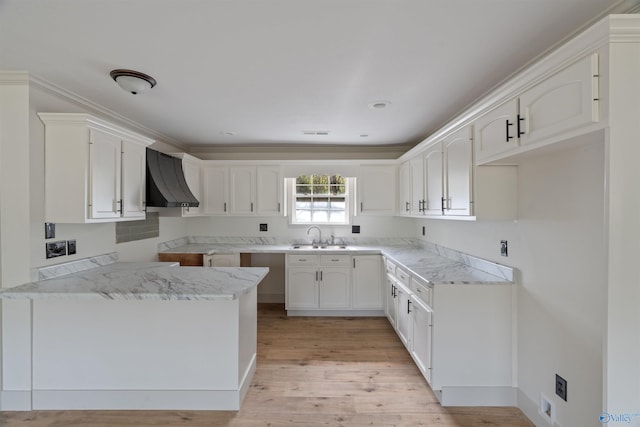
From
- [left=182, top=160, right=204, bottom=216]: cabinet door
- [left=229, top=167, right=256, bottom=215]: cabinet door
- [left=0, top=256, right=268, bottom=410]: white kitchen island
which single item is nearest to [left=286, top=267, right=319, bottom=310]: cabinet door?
[left=229, top=167, right=256, bottom=215]: cabinet door

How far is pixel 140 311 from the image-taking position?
215 centimetres

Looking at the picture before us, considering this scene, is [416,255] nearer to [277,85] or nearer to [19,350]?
[277,85]

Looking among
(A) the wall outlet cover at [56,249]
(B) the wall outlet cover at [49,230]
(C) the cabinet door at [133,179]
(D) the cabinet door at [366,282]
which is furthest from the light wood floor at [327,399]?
(C) the cabinet door at [133,179]

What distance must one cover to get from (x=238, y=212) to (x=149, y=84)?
2352 millimetres

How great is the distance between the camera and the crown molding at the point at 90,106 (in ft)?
7.16

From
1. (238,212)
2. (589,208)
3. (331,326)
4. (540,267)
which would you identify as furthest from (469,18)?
(238,212)

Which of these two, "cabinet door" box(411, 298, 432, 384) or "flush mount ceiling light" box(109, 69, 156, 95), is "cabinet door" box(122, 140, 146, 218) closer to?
"flush mount ceiling light" box(109, 69, 156, 95)

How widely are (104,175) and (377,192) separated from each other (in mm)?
3157

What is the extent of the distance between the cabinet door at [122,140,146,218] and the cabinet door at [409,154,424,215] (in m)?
2.91

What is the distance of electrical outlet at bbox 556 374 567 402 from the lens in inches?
68.8

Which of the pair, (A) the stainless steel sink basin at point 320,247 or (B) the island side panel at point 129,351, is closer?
(B) the island side panel at point 129,351

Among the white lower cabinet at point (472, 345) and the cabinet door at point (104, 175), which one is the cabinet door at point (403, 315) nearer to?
the white lower cabinet at point (472, 345)

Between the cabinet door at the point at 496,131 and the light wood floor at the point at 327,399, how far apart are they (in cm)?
185

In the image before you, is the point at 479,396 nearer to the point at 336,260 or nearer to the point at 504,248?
the point at 504,248
